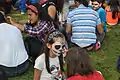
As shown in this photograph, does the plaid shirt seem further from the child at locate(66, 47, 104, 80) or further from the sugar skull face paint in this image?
the child at locate(66, 47, 104, 80)

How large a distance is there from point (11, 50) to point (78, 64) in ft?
7.53

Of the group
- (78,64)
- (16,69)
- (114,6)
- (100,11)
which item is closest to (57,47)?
(78,64)

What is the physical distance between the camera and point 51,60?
4012 mm

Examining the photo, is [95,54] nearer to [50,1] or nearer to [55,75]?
[50,1]

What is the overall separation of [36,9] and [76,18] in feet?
2.67

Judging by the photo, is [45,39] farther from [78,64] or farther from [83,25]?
[83,25]

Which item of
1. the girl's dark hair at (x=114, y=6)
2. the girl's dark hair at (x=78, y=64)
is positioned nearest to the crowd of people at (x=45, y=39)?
the girl's dark hair at (x=78, y=64)

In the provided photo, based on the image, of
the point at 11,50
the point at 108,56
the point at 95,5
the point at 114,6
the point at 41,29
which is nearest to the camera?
the point at 11,50

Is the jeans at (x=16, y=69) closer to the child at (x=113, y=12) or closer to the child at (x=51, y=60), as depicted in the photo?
the child at (x=51, y=60)

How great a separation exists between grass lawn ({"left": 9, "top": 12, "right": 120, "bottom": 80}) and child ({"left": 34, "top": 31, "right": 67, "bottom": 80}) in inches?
52.5

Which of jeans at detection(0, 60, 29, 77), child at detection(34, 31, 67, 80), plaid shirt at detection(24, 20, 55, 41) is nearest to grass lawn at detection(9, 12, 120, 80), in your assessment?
jeans at detection(0, 60, 29, 77)

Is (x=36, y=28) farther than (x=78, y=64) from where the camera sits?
Yes

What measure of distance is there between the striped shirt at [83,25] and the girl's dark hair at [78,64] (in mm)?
2848

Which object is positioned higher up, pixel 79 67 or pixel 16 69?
pixel 79 67
